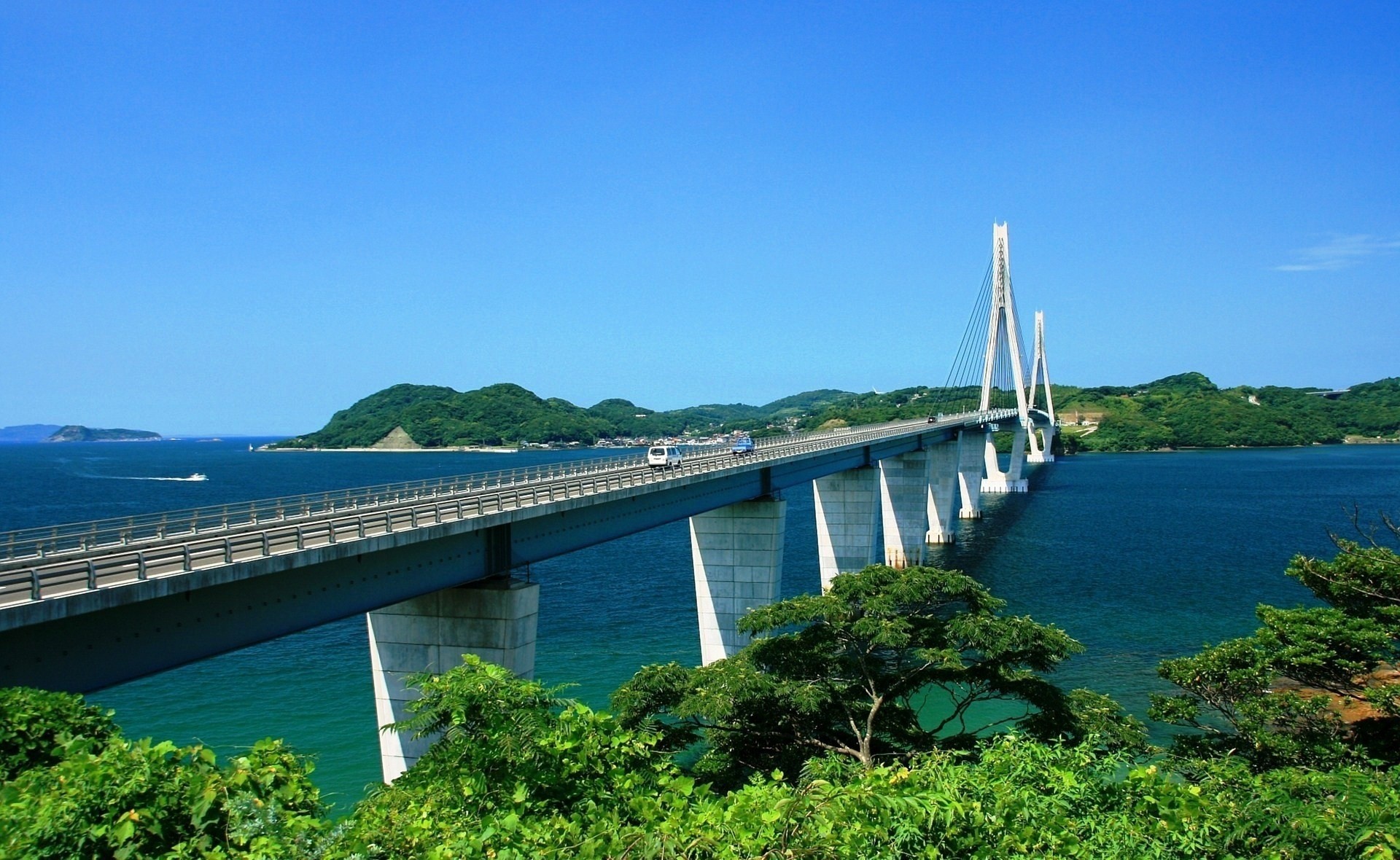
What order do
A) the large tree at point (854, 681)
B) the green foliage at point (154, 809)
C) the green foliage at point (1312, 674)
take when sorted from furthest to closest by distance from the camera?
the large tree at point (854, 681), the green foliage at point (1312, 674), the green foliage at point (154, 809)

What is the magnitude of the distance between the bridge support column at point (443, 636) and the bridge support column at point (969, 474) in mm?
76949

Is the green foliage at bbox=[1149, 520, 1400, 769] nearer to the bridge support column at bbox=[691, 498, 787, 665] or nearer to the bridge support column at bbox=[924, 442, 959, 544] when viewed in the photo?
the bridge support column at bbox=[691, 498, 787, 665]

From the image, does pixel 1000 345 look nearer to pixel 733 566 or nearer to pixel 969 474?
pixel 969 474

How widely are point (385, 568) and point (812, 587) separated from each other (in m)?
39.8

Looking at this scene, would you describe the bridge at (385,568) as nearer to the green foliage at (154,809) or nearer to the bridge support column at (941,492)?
the green foliage at (154,809)

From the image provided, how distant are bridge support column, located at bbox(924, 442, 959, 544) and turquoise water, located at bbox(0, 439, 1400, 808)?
8.65 ft

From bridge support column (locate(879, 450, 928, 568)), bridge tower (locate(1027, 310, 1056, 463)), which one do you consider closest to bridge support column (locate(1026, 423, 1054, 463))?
bridge tower (locate(1027, 310, 1056, 463))

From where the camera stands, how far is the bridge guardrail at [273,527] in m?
14.7

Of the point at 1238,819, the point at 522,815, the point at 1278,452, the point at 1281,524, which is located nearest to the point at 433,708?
the point at 522,815

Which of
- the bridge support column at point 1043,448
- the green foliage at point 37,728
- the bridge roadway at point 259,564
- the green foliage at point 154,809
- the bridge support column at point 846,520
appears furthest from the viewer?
the bridge support column at point 1043,448

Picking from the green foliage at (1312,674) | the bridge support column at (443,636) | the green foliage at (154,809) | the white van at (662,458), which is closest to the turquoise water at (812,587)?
the green foliage at (154,809)

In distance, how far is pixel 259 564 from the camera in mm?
16422

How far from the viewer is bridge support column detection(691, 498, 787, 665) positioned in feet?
133

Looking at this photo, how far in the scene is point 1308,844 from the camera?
33.1ft
